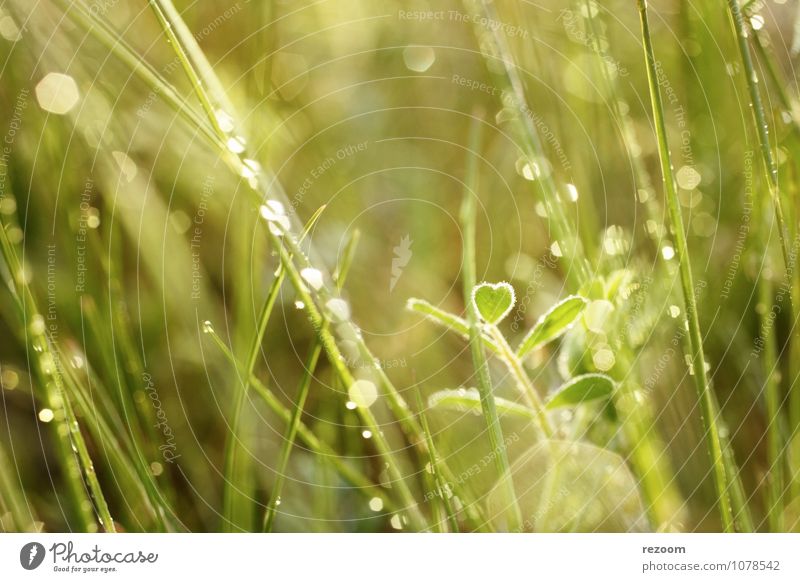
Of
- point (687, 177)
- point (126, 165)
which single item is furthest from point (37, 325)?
point (687, 177)

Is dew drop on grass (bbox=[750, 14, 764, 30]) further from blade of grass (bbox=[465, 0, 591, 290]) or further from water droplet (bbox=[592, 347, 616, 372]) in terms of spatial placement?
water droplet (bbox=[592, 347, 616, 372])

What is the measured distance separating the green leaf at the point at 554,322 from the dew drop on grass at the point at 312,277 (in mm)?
159

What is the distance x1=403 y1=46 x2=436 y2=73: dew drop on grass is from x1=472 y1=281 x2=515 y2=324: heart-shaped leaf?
0.83ft

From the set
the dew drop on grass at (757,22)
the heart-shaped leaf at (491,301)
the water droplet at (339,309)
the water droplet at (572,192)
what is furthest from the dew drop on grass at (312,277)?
the dew drop on grass at (757,22)

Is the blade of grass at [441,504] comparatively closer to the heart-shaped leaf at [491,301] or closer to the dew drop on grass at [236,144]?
the heart-shaped leaf at [491,301]

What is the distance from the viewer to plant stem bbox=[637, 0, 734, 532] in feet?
1.52

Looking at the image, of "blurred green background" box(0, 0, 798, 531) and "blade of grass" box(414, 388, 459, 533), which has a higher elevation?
"blurred green background" box(0, 0, 798, 531)

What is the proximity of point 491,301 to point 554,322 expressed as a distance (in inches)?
1.9

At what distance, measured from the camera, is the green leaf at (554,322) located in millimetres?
461

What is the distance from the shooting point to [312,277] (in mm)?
507

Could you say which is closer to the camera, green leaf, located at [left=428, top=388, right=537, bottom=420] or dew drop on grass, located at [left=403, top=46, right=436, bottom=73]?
green leaf, located at [left=428, top=388, right=537, bottom=420]

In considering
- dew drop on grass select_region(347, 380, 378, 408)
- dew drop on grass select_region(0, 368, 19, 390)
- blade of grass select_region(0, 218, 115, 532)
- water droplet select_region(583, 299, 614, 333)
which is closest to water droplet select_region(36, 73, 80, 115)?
blade of grass select_region(0, 218, 115, 532)
